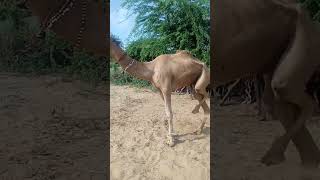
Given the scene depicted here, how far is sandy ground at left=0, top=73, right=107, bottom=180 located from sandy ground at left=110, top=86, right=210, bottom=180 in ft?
0.62

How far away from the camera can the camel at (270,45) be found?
3.13 m

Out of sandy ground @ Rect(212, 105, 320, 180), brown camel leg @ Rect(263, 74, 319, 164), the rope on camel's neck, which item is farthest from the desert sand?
the rope on camel's neck

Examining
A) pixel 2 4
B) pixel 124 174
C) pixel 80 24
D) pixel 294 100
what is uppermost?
pixel 2 4

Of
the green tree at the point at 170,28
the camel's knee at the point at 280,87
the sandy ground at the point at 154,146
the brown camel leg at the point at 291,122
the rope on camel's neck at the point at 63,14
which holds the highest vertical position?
the green tree at the point at 170,28

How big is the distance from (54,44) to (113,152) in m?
5.29

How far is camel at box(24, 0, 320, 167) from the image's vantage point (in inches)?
123

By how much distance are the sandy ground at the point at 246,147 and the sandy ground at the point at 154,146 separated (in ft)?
0.60

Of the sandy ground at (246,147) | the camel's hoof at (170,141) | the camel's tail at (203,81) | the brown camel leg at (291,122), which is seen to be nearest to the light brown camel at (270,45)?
the brown camel leg at (291,122)

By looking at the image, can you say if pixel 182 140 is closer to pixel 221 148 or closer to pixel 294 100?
pixel 221 148

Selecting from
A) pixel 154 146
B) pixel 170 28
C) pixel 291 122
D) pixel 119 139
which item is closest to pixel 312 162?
pixel 291 122

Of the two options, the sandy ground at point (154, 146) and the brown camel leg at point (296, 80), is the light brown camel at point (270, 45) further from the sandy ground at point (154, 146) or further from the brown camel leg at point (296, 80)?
the sandy ground at point (154, 146)

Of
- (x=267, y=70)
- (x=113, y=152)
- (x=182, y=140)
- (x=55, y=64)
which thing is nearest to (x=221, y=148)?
(x=182, y=140)

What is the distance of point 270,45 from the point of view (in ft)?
10.7

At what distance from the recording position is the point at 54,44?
10.2 m
